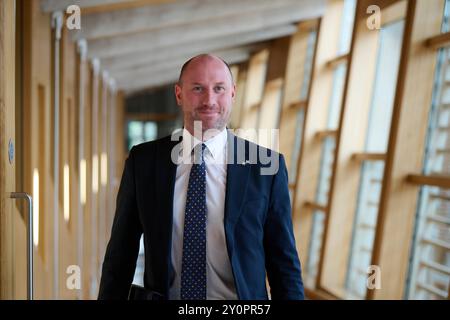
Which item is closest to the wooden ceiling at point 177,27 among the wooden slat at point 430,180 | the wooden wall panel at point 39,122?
the wooden wall panel at point 39,122

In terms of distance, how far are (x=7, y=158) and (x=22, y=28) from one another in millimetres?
2372

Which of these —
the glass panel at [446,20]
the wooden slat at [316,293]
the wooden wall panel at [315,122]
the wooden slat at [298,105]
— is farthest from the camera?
the wooden slat at [298,105]

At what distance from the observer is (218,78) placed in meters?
1.67

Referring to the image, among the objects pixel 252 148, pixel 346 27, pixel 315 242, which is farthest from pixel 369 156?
pixel 252 148

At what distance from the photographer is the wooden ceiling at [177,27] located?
18.0 ft

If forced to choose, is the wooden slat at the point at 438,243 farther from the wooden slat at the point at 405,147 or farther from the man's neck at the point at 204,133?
the man's neck at the point at 204,133

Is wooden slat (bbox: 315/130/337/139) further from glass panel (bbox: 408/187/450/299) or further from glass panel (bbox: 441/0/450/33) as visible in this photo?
glass panel (bbox: 441/0/450/33)

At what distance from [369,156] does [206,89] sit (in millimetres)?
4233

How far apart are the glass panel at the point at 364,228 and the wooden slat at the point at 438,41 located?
65.5 inches

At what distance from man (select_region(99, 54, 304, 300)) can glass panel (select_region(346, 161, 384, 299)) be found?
4222 mm

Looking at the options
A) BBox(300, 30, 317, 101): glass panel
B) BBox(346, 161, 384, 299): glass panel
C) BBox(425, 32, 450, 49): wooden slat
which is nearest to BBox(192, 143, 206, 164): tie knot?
BBox(425, 32, 450, 49): wooden slat

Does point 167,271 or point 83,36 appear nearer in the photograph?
point 167,271
